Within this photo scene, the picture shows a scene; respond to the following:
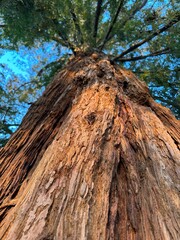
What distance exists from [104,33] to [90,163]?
543 cm

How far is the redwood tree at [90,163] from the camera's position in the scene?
1313 mm

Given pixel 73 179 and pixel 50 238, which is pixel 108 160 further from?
pixel 50 238

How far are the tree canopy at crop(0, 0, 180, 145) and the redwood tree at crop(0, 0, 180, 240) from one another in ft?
1.41

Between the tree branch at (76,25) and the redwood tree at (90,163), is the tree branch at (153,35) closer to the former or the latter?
the tree branch at (76,25)

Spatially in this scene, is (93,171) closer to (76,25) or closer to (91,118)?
(91,118)

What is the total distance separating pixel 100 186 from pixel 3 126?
4.63 m

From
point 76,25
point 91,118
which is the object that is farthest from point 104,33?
point 91,118

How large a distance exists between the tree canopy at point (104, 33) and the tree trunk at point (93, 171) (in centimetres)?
208

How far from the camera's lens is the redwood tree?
1313mm

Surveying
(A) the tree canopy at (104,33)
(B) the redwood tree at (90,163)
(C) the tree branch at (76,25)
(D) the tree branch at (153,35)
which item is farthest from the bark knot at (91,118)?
(D) the tree branch at (153,35)

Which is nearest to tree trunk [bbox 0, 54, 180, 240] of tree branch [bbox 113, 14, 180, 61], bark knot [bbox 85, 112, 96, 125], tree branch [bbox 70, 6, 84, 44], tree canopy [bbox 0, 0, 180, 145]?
bark knot [bbox 85, 112, 96, 125]

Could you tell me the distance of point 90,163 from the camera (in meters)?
1.69

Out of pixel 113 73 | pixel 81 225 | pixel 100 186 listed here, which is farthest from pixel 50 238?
pixel 113 73

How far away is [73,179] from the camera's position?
1508 mm
